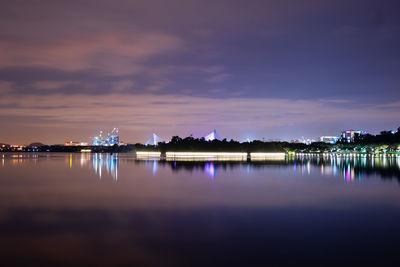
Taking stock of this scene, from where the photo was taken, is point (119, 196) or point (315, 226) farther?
point (119, 196)

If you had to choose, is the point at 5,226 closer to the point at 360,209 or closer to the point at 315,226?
the point at 315,226

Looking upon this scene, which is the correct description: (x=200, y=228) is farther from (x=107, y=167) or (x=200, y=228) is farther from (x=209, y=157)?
(x=209, y=157)

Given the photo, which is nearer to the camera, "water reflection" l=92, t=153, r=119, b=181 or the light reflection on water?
the light reflection on water

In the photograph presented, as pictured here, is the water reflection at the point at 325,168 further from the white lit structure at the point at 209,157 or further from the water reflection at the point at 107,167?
the white lit structure at the point at 209,157

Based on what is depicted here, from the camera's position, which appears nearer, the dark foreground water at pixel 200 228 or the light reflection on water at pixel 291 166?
the dark foreground water at pixel 200 228

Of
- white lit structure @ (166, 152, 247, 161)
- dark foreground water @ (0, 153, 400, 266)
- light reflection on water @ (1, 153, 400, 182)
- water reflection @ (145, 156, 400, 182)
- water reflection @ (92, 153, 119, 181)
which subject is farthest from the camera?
white lit structure @ (166, 152, 247, 161)

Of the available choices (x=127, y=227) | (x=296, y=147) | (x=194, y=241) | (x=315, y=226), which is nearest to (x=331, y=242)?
(x=315, y=226)

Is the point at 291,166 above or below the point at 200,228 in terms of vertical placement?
below

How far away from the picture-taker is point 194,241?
10617 millimetres

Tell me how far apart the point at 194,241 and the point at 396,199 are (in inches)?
526

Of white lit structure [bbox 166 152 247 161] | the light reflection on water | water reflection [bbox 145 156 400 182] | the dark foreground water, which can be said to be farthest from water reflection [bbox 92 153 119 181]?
white lit structure [bbox 166 152 247 161]

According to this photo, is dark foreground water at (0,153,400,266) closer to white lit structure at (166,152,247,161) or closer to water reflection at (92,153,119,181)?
water reflection at (92,153,119,181)

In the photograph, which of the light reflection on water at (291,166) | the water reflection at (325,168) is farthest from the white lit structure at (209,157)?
the water reflection at (325,168)

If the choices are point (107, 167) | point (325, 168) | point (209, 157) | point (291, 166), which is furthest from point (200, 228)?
point (209, 157)
